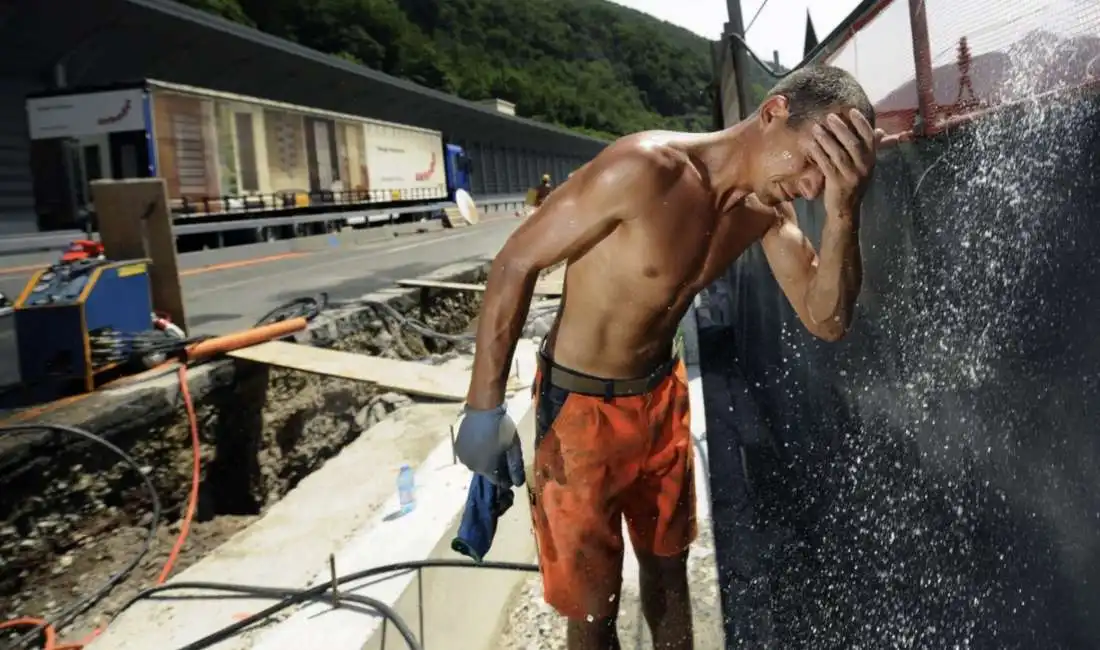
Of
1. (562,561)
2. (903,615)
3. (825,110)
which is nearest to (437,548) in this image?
(562,561)

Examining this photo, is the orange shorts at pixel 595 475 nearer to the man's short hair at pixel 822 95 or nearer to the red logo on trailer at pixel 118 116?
the man's short hair at pixel 822 95

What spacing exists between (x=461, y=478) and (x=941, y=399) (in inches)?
82.1

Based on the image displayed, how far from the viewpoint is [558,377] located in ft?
7.76

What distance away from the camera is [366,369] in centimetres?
641

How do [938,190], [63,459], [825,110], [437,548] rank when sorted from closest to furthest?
[825,110]
[938,190]
[437,548]
[63,459]

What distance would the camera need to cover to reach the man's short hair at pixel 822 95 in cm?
194

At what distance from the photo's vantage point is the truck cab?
3378cm

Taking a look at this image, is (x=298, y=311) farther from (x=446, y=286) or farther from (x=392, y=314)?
(x=446, y=286)

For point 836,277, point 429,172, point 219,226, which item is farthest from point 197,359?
point 429,172

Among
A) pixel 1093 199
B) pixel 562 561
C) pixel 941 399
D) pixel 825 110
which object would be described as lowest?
pixel 562 561

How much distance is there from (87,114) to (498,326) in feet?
60.9

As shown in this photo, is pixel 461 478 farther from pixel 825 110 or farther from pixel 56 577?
pixel 56 577

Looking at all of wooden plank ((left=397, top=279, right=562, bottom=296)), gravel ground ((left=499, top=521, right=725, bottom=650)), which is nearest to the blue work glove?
gravel ground ((left=499, top=521, right=725, bottom=650))

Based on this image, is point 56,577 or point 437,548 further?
point 56,577
